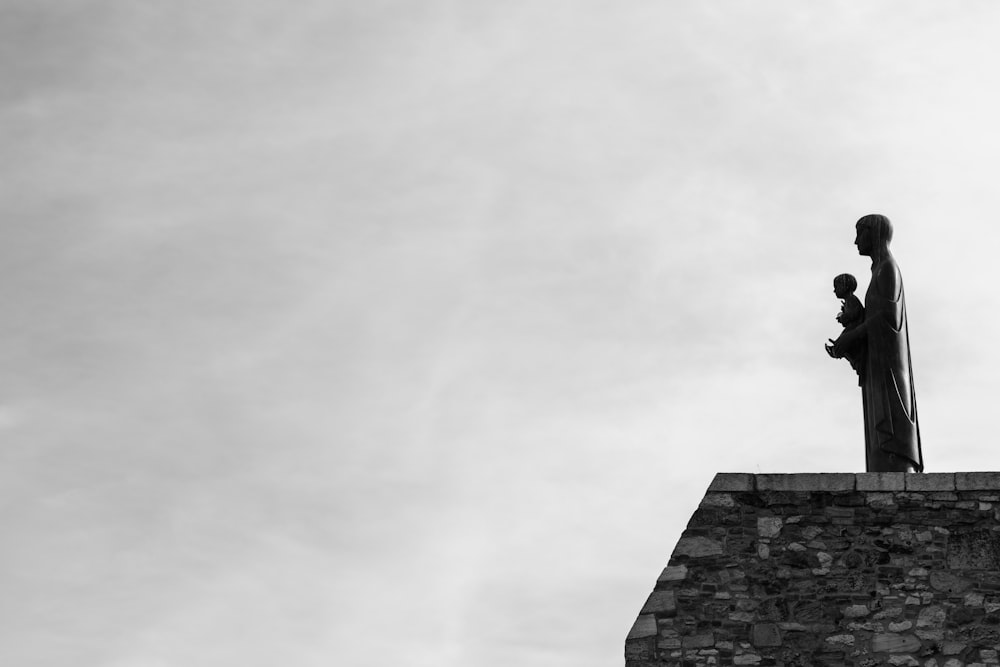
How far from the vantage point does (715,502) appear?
1230 centimetres

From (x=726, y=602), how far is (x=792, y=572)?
0.63m

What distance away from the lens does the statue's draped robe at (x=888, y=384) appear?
12477 millimetres

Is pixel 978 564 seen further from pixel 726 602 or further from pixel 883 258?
pixel 883 258

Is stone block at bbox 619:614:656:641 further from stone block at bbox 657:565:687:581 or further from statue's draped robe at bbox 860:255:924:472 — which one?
statue's draped robe at bbox 860:255:924:472

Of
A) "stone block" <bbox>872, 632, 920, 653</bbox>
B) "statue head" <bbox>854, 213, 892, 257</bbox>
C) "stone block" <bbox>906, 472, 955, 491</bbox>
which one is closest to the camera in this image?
"stone block" <bbox>872, 632, 920, 653</bbox>

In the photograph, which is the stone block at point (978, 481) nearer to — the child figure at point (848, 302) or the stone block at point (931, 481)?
the stone block at point (931, 481)

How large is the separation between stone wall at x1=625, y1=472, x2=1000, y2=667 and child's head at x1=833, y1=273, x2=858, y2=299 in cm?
201

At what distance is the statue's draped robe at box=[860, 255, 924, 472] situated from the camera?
12.5 meters

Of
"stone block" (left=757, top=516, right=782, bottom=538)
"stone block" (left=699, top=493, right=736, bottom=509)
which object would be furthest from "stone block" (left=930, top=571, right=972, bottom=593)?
"stone block" (left=699, top=493, right=736, bottom=509)

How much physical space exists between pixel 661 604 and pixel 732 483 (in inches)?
49.4

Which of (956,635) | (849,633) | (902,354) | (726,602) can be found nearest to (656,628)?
(726,602)

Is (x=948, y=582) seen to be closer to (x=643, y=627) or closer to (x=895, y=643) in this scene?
(x=895, y=643)

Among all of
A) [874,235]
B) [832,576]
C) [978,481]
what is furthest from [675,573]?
[874,235]

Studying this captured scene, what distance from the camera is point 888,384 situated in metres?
12.7
